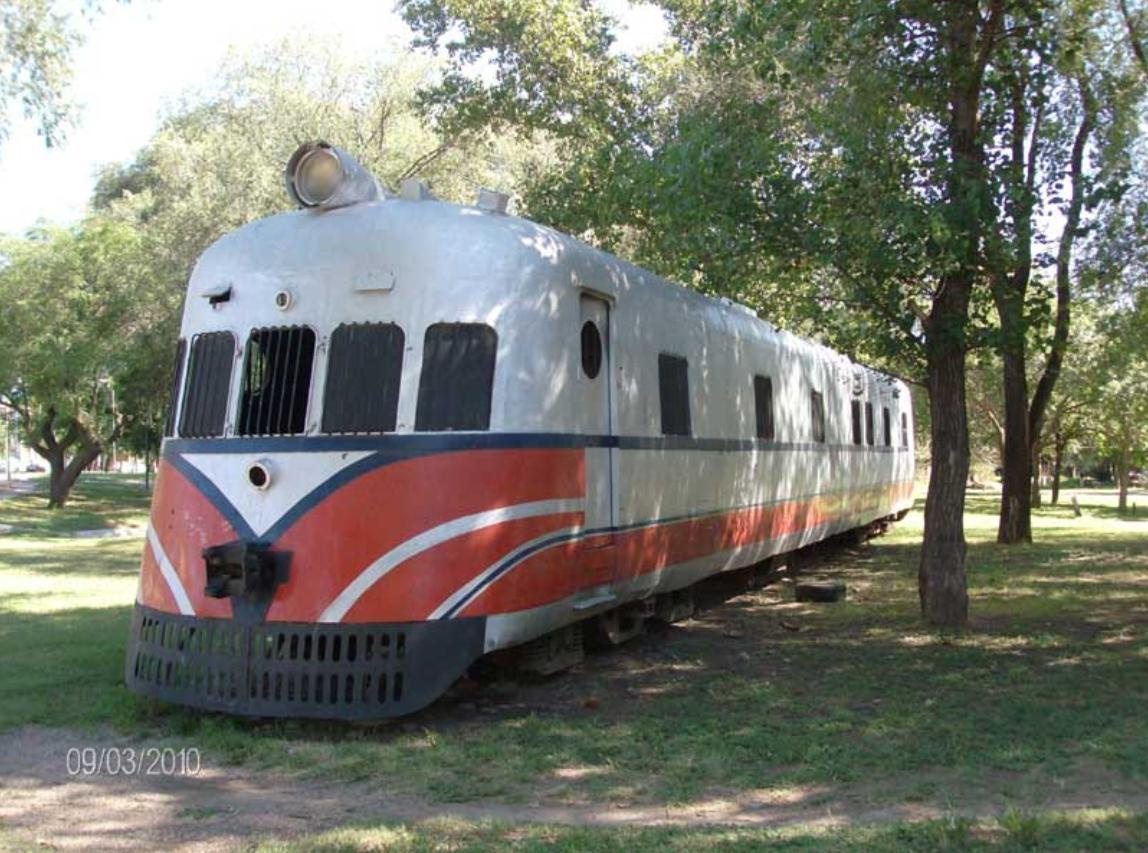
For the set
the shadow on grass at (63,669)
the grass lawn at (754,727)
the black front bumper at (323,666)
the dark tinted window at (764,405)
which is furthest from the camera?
the dark tinted window at (764,405)

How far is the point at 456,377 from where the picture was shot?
267 inches

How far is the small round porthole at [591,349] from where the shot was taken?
25.5 ft

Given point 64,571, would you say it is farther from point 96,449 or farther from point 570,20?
point 96,449

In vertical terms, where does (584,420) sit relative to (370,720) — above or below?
above

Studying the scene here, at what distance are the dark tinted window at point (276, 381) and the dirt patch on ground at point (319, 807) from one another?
2.12 metres

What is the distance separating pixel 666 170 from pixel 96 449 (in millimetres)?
30283

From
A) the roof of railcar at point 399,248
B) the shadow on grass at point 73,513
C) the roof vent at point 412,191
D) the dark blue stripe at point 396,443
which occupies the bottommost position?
the shadow on grass at point 73,513

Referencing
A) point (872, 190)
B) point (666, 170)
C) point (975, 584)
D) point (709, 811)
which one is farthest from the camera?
point (975, 584)

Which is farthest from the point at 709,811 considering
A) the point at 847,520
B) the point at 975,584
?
the point at 847,520

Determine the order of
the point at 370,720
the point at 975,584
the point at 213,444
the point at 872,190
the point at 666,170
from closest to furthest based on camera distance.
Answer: the point at 370,720, the point at 213,444, the point at 872,190, the point at 666,170, the point at 975,584

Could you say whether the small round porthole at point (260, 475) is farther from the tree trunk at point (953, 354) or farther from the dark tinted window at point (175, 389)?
the tree trunk at point (953, 354)

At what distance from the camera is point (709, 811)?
17.1ft

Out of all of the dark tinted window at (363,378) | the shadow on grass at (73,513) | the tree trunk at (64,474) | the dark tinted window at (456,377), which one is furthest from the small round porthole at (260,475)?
the tree trunk at (64,474)

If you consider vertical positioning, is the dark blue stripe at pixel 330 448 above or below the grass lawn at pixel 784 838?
above
